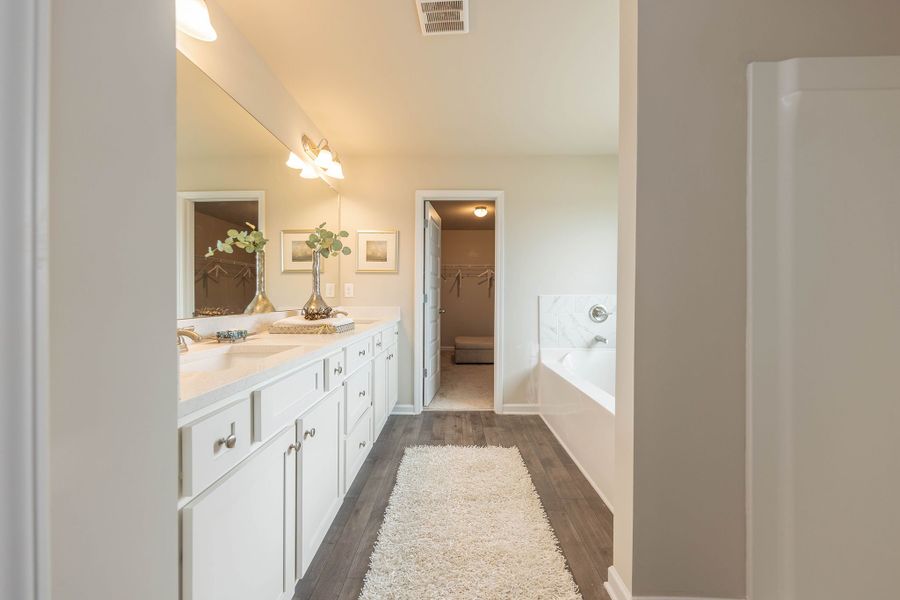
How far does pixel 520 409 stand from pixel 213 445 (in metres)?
2.87

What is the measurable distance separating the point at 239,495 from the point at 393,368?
7.29ft

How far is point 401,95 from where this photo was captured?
93.7 inches

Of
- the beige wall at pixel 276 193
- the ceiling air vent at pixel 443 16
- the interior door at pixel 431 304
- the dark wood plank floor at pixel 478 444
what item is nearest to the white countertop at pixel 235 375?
the beige wall at pixel 276 193

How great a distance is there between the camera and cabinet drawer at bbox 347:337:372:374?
191cm

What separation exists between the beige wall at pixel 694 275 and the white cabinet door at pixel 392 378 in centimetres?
208

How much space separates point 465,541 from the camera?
1.57 meters

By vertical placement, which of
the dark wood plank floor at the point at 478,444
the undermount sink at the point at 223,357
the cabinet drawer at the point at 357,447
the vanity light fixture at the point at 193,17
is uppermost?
the vanity light fixture at the point at 193,17

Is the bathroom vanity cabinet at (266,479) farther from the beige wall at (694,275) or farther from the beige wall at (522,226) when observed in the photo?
the beige wall at (522,226)

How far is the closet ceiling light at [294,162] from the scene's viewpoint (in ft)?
7.94
